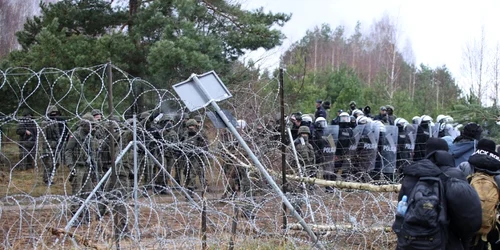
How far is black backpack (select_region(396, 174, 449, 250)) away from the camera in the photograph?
450 centimetres

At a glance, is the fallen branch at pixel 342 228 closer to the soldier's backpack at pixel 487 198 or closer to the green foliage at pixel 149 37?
the soldier's backpack at pixel 487 198

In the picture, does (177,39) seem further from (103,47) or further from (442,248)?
(442,248)

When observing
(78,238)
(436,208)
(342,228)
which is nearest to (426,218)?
(436,208)

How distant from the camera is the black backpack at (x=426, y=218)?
450 cm

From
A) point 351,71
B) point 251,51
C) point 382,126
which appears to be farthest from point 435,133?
point 351,71

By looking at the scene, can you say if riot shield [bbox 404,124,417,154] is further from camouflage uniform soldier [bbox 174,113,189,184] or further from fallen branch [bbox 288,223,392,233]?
fallen branch [bbox 288,223,392,233]

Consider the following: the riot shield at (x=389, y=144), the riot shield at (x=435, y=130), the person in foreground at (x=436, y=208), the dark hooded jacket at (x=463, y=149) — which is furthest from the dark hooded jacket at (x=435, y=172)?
→ the riot shield at (x=435, y=130)

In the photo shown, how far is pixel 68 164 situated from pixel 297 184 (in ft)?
11.5

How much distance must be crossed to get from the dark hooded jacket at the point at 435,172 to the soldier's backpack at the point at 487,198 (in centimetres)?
55

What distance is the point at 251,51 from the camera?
635 inches

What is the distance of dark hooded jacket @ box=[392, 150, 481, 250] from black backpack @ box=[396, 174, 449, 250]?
2.2 inches

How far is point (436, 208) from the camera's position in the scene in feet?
14.8

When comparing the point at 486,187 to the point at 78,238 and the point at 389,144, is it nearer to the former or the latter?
Result: the point at 78,238

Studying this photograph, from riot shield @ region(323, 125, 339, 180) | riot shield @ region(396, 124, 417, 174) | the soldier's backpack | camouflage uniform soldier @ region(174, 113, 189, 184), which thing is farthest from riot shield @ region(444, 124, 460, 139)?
the soldier's backpack
